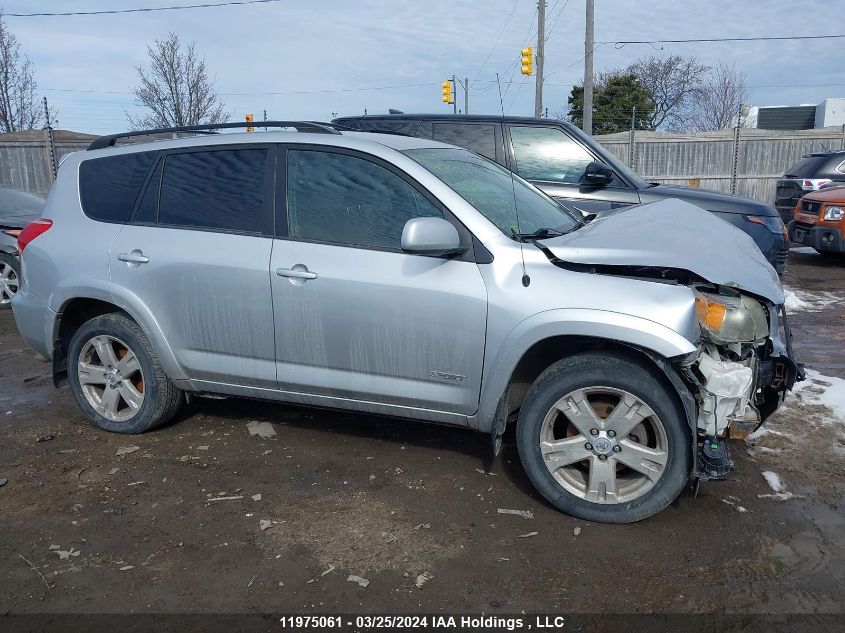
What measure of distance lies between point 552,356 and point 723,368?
82cm

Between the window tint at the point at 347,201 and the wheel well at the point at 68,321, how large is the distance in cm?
156

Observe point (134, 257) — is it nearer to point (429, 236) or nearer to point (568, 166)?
point (429, 236)

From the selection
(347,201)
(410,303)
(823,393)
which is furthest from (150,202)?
(823,393)

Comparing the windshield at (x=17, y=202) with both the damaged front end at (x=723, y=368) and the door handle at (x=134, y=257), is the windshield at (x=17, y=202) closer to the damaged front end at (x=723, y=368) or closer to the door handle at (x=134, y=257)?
the door handle at (x=134, y=257)

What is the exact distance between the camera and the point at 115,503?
12.6ft

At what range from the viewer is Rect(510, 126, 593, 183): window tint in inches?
283

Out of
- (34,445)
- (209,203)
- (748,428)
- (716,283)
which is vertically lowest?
(34,445)

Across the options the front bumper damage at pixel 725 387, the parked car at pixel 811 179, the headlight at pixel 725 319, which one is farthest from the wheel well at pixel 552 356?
the parked car at pixel 811 179

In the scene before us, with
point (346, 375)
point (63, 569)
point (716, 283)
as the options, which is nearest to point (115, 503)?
point (63, 569)

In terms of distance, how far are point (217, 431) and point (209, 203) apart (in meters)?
1.51

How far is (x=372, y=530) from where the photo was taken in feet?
11.5

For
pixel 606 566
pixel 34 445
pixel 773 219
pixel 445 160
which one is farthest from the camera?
pixel 773 219

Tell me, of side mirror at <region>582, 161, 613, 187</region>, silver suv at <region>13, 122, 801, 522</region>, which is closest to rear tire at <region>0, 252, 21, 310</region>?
silver suv at <region>13, 122, 801, 522</region>

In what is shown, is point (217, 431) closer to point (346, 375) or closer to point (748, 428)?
point (346, 375)
